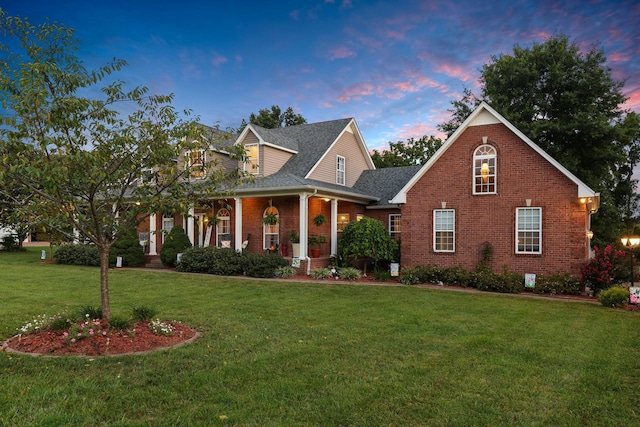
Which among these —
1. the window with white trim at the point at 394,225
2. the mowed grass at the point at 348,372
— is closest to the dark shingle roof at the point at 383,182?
the window with white trim at the point at 394,225

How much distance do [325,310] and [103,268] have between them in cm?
486

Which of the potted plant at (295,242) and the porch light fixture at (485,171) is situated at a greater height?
the porch light fixture at (485,171)

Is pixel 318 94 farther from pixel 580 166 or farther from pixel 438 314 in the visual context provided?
pixel 580 166

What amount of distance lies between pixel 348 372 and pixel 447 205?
39.1 ft

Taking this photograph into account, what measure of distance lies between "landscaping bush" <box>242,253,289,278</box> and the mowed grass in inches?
257

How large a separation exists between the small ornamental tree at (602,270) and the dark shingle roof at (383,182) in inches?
372

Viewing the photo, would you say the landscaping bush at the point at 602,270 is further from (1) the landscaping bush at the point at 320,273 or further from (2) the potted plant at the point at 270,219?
(2) the potted plant at the point at 270,219

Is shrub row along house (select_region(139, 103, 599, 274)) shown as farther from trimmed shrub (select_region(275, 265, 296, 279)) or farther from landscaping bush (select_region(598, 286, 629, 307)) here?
landscaping bush (select_region(598, 286, 629, 307))

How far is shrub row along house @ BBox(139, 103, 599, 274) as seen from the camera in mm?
14453

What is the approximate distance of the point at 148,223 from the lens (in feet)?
75.3

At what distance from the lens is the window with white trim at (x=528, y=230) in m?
14.7

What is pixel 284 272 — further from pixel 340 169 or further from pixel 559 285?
pixel 559 285

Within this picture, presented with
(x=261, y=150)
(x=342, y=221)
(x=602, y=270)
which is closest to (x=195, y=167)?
(x=602, y=270)

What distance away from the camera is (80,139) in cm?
626
